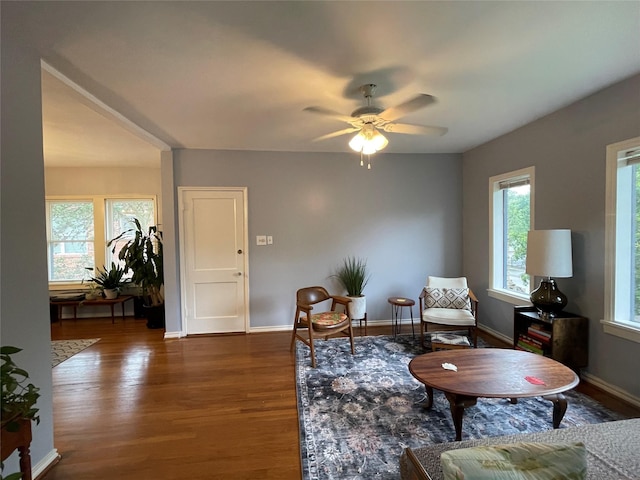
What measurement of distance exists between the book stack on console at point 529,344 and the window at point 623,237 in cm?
53

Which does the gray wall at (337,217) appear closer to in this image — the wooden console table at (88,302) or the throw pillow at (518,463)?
the wooden console table at (88,302)

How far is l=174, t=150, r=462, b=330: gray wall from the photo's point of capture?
4.22 metres

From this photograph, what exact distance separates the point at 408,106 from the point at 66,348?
462cm

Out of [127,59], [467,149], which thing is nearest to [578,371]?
[467,149]

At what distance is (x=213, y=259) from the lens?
419 centimetres

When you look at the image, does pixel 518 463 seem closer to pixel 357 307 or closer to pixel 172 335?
pixel 357 307

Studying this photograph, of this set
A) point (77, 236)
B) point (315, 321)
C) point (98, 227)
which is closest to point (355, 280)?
point (315, 321)

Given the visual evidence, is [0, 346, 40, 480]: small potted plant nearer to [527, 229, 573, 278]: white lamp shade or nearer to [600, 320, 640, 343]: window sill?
[527, 229, 573, 278]: white lamp shade

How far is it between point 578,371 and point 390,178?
9.81 ft

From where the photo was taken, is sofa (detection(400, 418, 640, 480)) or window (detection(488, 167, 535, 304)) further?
window (detection(488, 167, 535, 304))

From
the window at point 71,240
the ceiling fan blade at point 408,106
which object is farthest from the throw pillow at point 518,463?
the window at point 71,240

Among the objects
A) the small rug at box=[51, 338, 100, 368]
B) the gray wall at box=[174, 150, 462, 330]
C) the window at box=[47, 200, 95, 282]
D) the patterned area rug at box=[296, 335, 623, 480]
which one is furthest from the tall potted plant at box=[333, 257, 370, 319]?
the window at box=[47, 200, 95, 282]

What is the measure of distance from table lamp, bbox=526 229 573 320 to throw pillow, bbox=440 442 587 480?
6.89 feet

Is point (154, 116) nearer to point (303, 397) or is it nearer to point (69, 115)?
point (69, 115)
